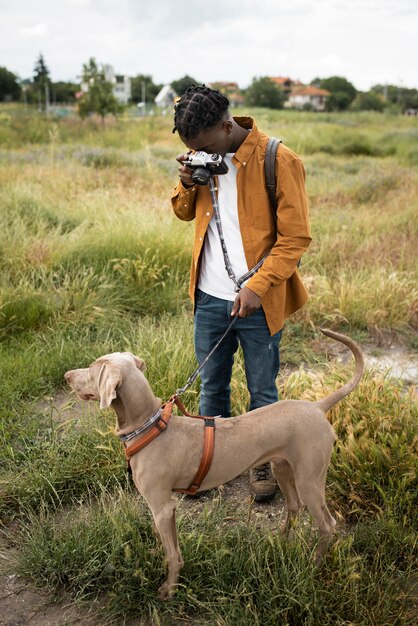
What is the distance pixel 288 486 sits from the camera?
2846 millimetres

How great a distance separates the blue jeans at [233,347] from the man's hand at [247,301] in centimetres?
20

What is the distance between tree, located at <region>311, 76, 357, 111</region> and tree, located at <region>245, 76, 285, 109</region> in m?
6.60

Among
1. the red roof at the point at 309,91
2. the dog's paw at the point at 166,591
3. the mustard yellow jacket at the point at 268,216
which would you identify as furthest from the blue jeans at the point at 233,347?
the red roof at the point at 309,91

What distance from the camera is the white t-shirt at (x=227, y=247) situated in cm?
282

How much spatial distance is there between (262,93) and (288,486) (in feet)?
197

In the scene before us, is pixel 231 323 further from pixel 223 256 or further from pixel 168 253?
pixel 168 253

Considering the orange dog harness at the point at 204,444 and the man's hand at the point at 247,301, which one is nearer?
the orange dog harness at the point at 204,444

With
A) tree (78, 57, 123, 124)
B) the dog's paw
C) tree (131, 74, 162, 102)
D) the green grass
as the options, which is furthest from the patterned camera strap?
tree (131, 74, 162, 102)

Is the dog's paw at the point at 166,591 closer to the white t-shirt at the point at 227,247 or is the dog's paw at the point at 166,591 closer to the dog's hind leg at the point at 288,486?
the dog's hind leg at the point at 288,486

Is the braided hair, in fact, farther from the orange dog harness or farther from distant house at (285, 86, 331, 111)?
distant house at (285, 86, 331, 111)

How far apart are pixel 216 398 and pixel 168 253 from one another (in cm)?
297

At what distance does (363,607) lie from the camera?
2.38 m

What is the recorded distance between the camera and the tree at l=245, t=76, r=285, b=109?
188 ft

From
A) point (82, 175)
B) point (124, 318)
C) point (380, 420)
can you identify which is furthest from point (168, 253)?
point (82, 175)
